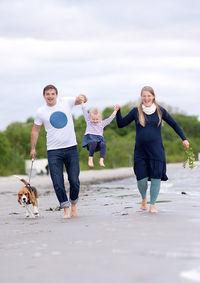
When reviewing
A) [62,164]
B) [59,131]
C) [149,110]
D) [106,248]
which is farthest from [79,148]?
[106,248]

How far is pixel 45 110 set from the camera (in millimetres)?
8766

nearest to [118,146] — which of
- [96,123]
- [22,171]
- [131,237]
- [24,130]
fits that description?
[24,130]

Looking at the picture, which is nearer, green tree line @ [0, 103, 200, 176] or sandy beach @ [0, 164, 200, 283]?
sandy beach @ [0, 164, 200, 283]

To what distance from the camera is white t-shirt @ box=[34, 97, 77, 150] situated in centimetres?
872

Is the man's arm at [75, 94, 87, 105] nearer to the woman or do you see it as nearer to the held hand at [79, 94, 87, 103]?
the held hand at [79, 94, 87, 103]

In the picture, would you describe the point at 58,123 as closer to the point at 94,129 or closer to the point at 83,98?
the point at 83,98

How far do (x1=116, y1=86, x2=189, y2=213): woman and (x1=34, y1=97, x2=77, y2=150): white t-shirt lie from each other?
919 millimetres

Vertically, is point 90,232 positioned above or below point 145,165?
below

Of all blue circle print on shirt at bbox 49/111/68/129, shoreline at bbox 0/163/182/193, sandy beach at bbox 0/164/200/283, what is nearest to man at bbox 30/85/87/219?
blue circle print on shirt at bbox 49/111/68/129

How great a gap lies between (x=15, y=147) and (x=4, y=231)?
3168 centimetres

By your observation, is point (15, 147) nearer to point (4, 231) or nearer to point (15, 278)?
point (4, 231)

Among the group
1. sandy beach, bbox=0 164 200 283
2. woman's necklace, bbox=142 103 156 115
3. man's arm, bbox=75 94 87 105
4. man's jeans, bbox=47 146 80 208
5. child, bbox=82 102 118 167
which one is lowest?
sandy beach, bbox=0 164 200 283

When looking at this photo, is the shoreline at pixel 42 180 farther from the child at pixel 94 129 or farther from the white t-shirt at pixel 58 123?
the white t-shirt at pixel 58 123

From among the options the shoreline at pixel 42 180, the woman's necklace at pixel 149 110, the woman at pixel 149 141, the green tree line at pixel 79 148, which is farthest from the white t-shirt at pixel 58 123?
the shoreline at pixel 42 180
